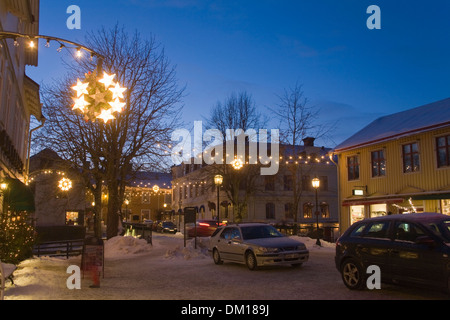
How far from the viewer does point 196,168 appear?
6069cm

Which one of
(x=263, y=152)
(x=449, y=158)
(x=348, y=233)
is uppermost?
(x=263, y=152)

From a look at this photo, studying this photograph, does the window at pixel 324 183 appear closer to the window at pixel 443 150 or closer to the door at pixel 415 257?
the window at pixel 443 150

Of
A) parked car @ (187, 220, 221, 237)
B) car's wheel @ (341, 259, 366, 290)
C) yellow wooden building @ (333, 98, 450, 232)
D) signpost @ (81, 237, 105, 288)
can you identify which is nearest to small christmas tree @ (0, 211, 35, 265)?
signpost @ (81, 237, 105, 288)

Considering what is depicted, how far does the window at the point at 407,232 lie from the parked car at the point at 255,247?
5.04 metres

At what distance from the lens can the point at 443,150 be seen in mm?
22109

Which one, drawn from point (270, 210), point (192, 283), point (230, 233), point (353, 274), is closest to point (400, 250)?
point (353, 274)

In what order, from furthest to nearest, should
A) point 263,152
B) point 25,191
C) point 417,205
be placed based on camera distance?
point 263,152 → point 417,205 → point 25,191

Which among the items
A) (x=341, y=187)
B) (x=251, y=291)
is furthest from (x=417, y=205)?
(x=251, y=291)

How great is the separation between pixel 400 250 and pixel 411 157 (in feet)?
54.7

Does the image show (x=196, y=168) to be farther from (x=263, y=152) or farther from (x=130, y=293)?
(x=130, y=293)

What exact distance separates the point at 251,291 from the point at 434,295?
3.81 meters

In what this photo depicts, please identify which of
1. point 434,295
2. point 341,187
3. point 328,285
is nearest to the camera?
point 434,295

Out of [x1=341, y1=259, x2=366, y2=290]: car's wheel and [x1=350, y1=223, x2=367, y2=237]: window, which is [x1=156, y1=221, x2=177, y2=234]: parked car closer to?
[x1=350, y1=223, x2=367, y2=237]: window

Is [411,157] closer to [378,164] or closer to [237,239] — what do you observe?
[378,164]
